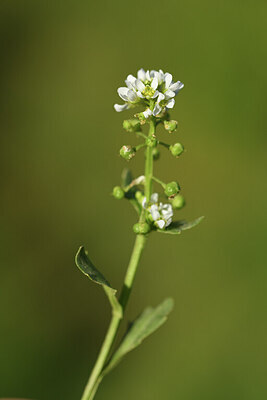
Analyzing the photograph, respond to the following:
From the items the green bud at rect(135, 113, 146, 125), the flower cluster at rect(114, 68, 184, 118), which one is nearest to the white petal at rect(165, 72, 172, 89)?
the flower cluster at rect(114, 68, 184, 118)

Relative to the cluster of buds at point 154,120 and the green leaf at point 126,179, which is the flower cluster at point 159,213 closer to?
the cluster of buds at point 154,120

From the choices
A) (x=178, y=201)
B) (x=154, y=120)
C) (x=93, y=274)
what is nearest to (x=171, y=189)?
(x=178, y=201)

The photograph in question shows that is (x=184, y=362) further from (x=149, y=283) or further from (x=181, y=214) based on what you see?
(x=181, y=214)

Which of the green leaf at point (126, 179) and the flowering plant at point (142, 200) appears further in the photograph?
the green leaf at point (126, 179)

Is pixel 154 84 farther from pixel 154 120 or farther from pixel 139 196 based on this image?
pixel 139 196

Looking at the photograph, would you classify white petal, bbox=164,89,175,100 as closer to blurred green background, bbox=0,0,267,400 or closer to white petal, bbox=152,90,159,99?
white petal, bbox=152,90,159,99

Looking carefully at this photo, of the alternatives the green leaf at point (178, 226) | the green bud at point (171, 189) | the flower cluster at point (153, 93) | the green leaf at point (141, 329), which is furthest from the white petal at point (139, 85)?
the green leaf at point (141, 329)
